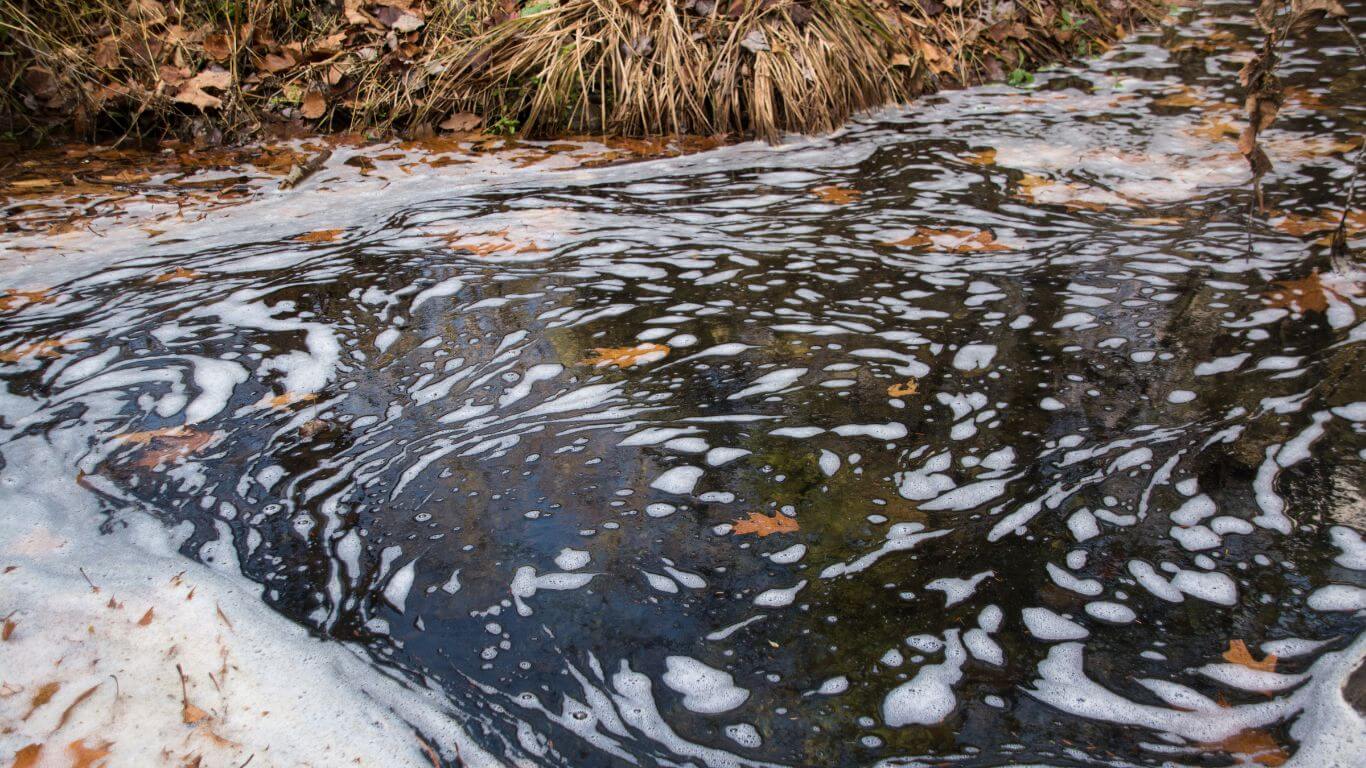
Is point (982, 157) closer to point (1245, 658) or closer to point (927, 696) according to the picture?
point (1245, 658)

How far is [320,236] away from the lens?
12.9 ft

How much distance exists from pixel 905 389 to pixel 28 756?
7.02 feet

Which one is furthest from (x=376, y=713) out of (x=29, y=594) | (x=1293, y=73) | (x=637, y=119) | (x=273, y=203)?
(x=1293, y=73)

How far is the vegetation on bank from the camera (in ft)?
16.9

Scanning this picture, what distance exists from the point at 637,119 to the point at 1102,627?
4.29 metres

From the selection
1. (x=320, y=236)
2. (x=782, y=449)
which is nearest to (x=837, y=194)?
(x=782, y=449)

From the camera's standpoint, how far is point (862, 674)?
1595 millimetres

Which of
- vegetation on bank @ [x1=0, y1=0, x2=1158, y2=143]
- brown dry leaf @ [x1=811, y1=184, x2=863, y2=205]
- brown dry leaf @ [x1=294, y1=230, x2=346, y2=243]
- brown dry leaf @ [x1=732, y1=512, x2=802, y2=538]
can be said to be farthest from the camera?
vegetation on bank @ [x1=0, y1=0, x2=1158, y2=143]

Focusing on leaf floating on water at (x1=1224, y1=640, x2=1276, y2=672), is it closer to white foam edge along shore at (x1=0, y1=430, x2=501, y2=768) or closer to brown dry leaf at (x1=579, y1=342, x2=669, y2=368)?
white foam edge along shore at (x1=0, y1=430, x2=501, y2=768)

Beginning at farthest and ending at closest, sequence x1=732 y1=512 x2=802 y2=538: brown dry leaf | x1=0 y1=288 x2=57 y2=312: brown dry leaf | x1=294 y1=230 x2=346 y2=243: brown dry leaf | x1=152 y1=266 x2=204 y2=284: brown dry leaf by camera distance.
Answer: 1. x1=294 y1=230 x2=346 y2=243: brown dry leaf
2. x1=152 y1=266 x2=204 y2=284: brown dry leaf
3. x1=0 y1=288 x2=57 y2=312: brown dry leaf
4. x1=732 y1=512 x2=802 y2=538: brown dry leaf

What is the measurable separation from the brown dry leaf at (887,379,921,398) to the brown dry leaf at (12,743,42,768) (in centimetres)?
207

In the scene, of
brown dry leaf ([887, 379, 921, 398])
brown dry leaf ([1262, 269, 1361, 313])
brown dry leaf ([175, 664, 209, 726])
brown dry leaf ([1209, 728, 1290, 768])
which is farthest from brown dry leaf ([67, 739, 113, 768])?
brown dry leaf ([1262, 269, 1361, 313])

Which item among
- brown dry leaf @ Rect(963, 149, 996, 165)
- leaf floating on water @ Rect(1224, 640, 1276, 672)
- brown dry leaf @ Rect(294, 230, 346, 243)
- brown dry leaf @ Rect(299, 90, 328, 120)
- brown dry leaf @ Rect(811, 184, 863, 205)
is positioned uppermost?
brown dry leaf @ Rect(299, 90, 328, 120)

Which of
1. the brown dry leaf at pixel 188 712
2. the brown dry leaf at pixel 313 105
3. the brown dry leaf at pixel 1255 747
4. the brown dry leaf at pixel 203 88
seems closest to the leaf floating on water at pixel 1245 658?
the brown dry leaf at pixel 1255 747
